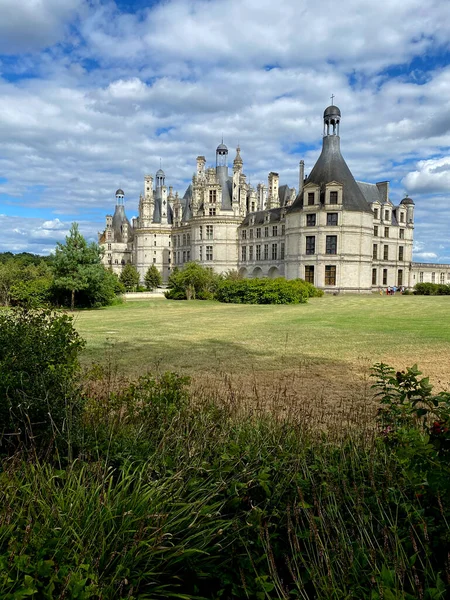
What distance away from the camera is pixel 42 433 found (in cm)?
416

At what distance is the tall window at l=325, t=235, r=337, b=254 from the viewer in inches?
1751

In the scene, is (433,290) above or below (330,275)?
below

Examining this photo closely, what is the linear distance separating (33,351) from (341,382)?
5229mm

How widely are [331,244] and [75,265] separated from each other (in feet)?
88.0

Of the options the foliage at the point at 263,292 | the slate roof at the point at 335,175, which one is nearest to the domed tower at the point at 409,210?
the slate roof at the point at 335,175

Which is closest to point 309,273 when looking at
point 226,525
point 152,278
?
point 152,278

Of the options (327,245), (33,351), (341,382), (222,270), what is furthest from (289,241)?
(33,351)

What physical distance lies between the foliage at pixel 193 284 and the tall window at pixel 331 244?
14110 millimetres

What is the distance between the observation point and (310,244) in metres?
45.4

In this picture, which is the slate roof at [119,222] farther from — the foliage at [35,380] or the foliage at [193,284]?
the foliage at [35,380]

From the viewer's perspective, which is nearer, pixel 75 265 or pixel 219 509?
pixel 219 509

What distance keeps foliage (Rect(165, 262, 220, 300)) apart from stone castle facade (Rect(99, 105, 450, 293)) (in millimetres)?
13349

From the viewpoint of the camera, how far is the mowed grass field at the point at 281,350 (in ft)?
26.7

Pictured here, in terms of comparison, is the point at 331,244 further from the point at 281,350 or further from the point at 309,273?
the point at 281,350
